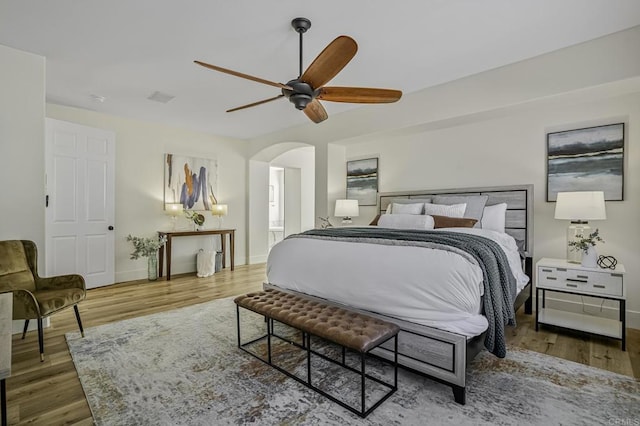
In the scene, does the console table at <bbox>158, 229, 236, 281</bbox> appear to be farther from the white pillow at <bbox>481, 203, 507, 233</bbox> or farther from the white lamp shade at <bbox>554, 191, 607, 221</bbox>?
the white lamp shade at <bbox>554, 191, 607, 221</bbox>

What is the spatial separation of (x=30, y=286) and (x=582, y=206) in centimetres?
491

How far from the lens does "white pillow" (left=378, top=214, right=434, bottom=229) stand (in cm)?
365

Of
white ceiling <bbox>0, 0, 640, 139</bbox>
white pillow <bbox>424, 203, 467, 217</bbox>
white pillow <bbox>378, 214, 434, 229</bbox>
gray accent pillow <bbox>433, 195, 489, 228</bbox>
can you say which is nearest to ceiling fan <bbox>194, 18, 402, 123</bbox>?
white ceiling <bbox>0, 0, 640, 139</bbox>

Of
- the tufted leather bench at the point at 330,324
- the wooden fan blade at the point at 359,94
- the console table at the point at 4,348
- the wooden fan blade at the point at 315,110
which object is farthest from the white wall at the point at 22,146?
the wooden fan blade at the point at 359,94

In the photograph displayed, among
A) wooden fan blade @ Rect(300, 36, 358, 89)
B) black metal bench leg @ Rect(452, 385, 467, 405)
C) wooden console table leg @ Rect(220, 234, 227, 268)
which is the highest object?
wooden fan blade @ Rect(300, 36, 358, 89)

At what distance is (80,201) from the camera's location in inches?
173

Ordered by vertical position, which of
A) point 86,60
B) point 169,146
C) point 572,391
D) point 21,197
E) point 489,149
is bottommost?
point 572,391

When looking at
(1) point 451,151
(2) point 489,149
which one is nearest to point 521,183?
(2) point 489,149

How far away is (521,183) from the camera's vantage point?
3.71m

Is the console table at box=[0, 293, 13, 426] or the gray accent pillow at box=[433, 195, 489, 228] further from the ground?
the gray accent pillow at box=[433, 195, 489, 228]

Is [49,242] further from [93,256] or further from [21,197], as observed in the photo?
[21,197]

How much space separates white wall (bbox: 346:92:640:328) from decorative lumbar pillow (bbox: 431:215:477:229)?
0.74 m

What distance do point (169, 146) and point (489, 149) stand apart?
194 inches

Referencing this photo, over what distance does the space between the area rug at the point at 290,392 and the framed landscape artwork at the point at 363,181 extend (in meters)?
3.02
